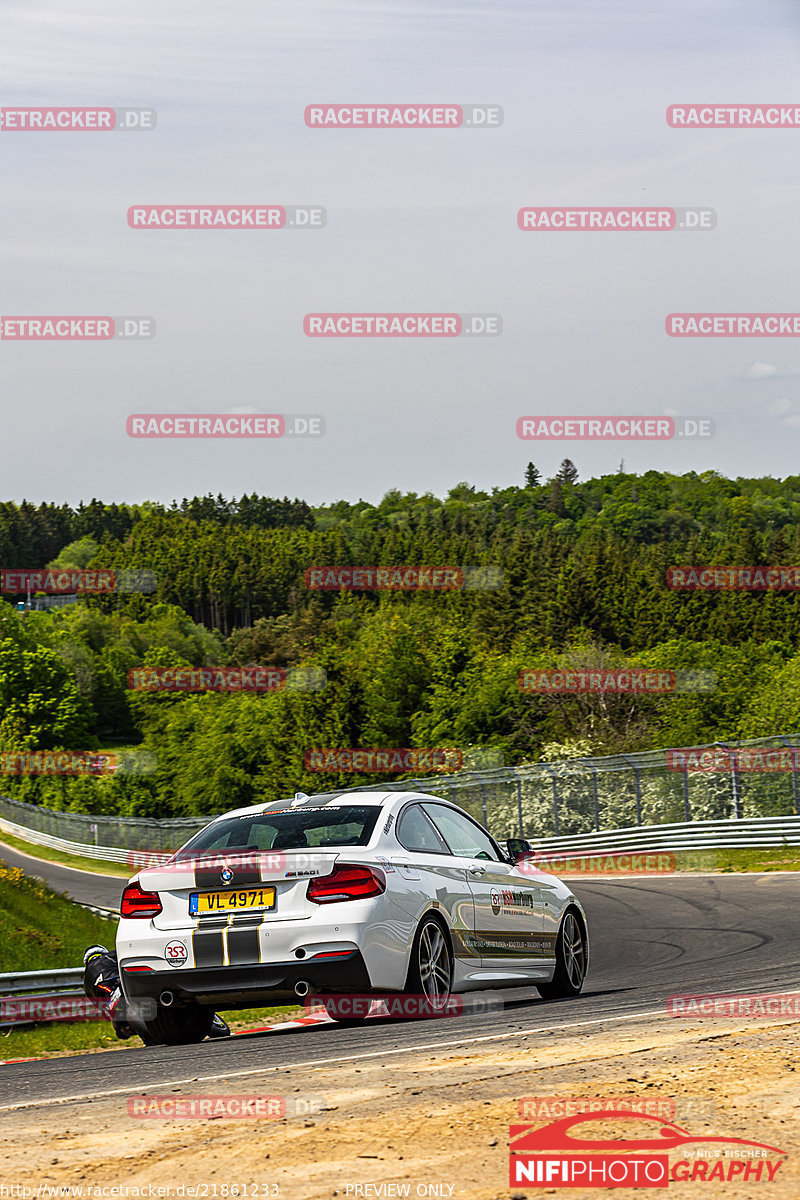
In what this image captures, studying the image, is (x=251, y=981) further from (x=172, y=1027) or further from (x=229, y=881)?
(x=172, y=1027)

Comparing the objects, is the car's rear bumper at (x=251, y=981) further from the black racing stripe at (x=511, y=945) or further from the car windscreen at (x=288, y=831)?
the black racing stripe at (x=511, y=945)

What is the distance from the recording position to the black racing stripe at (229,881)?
7948mm

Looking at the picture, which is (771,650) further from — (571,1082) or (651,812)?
(571,1082)

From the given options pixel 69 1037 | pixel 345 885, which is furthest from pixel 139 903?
pixel 69 1037

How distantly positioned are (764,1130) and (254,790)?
284ft

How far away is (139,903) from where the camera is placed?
8.20 meters

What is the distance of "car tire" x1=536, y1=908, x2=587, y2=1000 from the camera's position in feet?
33.4

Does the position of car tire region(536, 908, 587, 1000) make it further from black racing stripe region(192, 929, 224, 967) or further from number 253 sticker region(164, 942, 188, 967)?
number 253 sticker region(164, 942, 188, 967)

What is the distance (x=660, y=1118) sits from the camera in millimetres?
4965

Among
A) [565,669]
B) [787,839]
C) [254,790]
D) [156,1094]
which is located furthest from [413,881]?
[254,790]

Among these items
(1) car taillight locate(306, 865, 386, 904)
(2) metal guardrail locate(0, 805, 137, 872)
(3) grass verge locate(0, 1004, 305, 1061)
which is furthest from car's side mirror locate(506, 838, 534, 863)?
(2) metal guardrail locate(0, 805, 137, 872)

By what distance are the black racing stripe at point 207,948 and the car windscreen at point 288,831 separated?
0.50 metres

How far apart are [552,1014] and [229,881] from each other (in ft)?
7.83

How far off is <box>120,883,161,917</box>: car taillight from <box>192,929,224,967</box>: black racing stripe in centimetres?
35
